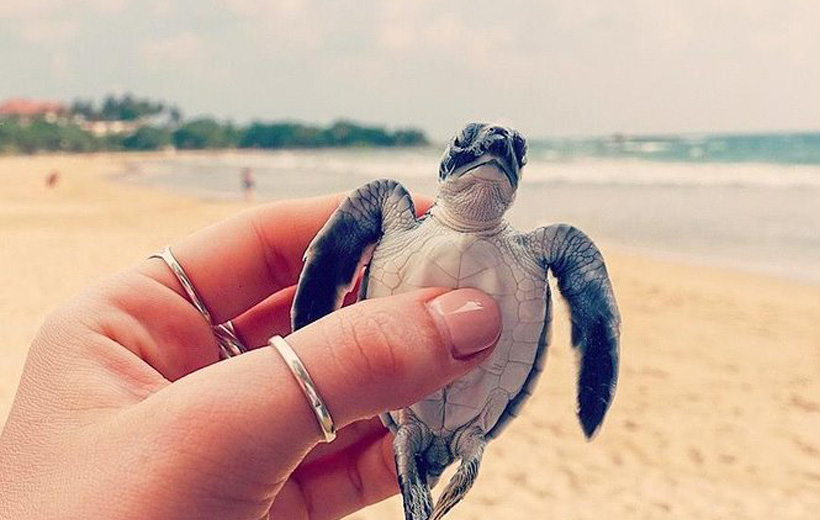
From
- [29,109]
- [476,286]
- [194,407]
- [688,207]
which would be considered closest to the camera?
[194,407]

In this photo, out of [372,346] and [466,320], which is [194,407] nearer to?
[372,346]

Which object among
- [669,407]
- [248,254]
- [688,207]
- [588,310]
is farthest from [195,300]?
[688,207]

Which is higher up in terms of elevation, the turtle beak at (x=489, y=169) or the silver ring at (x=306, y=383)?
the turtle beak at (x=489, y=169)

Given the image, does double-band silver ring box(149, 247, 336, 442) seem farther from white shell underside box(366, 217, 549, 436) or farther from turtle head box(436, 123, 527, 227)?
turtle head box(436, 123, 527, 227)

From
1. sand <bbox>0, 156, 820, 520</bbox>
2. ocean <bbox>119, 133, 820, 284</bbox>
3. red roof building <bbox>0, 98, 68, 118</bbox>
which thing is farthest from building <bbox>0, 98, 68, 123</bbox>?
sand <bbox>0, 156, 820, 520</bbox>

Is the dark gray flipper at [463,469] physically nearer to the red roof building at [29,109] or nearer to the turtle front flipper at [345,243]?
the turtle front flipper at [345,243]

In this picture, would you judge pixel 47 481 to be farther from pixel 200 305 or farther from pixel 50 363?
pixel 200 305

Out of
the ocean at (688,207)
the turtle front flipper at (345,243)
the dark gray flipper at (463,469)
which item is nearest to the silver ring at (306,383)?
the turtle front flipper at (345,243)
